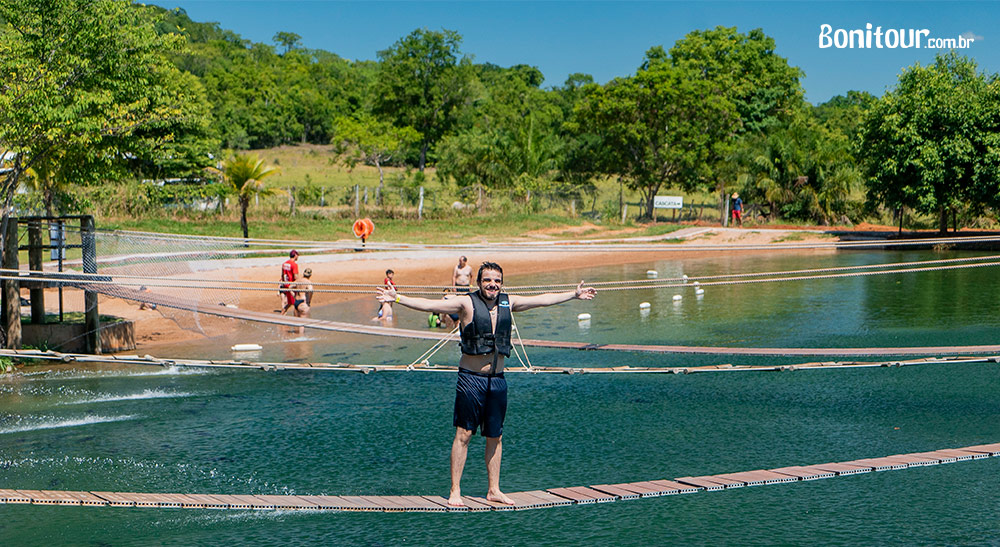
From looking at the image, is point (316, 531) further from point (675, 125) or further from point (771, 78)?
point (771, 78)

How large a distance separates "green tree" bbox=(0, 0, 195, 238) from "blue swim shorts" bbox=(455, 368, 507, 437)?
423 inches

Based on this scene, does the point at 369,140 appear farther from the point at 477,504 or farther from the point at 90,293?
the point at 477,504

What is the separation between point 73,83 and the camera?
16609 millimetres

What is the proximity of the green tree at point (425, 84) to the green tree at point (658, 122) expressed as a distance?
16.7m

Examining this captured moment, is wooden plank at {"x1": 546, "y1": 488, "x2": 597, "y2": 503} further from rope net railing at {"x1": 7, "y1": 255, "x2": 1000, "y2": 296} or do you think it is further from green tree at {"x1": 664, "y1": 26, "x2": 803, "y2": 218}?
green tree at {"x1": 664, "y1": 26, "x2": 803, "y2": 218}

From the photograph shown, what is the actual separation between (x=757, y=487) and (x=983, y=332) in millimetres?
12064

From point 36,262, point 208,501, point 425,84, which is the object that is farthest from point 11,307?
point 425,84

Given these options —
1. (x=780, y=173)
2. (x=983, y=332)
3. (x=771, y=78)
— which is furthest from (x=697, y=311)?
(x=771, y=78)

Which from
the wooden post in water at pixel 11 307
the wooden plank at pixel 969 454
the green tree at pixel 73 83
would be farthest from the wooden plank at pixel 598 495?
the wooden post in water at pixel 11 307

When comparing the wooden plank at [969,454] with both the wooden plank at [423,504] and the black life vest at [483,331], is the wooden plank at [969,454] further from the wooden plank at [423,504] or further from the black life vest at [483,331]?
the wooden plank at [423,504]

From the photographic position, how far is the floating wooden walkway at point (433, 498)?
A: 814cm

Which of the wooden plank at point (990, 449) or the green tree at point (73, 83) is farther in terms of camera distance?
the green tree at point (73, 83)

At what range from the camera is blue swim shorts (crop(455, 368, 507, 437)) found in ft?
24.6

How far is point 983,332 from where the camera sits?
19.1 m
